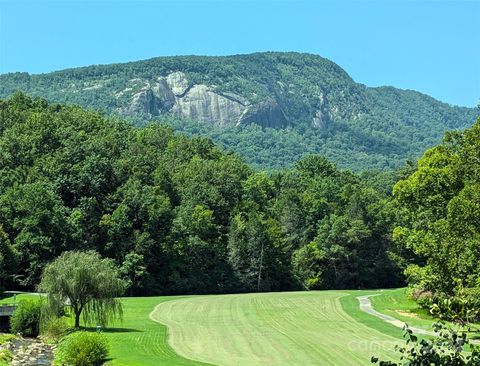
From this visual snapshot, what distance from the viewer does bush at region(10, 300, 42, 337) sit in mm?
46312

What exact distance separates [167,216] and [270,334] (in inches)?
2155

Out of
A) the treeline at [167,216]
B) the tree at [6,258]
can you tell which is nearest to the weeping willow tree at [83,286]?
the tree at [6,258]

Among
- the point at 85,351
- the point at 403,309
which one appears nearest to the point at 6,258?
the point at 403,309

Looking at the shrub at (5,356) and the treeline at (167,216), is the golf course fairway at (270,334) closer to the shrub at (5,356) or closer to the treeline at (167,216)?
the shrub at (5,356)

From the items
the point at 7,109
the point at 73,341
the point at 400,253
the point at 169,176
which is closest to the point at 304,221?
the point at 400,253

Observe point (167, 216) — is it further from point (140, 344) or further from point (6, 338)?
point (140, 344)

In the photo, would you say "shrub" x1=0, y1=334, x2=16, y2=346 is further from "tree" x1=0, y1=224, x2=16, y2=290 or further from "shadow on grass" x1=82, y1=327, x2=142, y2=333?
"tree" x1=0, y1=224, x2=16, y2=290

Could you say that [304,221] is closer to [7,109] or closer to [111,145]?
[111,145]

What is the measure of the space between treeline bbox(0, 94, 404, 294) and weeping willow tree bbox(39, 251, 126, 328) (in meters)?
30.4

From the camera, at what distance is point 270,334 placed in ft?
137

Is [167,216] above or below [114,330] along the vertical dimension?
above

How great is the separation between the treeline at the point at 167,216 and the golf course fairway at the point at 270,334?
73.2ft

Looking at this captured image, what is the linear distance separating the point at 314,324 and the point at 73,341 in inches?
845

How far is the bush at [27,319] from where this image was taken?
46312 millimetres
